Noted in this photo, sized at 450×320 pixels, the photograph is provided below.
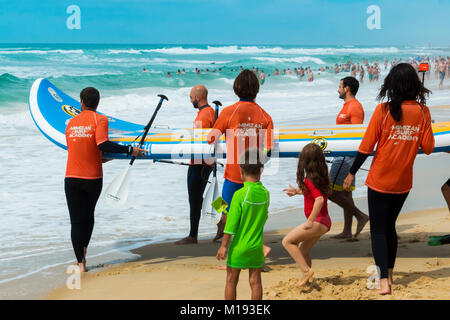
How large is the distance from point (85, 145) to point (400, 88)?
2276 millimetres

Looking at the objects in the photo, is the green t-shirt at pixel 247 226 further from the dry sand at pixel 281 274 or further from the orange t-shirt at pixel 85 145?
the orange t-shirt at pixel 85 145

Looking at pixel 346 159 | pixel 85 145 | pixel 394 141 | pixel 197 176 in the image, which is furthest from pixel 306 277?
pixel 197 176

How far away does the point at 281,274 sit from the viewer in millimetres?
4379

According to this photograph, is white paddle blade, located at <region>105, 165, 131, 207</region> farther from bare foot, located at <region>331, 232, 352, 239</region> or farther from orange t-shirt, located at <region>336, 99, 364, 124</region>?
bare foot, located at <region>331, 232, 352, 239</region>

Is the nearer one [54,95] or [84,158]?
[84,158]

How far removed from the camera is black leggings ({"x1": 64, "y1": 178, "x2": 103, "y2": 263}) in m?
4.52

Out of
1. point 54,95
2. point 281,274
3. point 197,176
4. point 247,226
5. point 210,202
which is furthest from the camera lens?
point 54,95

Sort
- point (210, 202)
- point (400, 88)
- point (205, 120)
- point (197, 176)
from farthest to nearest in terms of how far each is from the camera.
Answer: point (197, 176) → point (205, 120) → point (210, 202) → point (400, 88)

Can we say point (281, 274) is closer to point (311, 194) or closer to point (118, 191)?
point (311, 194)

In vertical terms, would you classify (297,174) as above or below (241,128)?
below

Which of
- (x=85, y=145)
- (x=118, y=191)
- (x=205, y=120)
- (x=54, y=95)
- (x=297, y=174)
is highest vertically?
(x=54, y=95)
